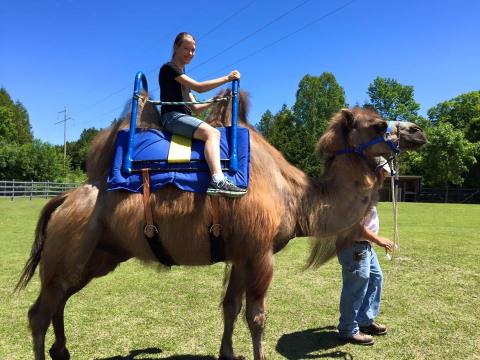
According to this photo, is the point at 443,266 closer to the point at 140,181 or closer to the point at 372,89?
the point at 140,181

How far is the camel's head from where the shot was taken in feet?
13.1

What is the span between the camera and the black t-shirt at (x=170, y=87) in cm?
383

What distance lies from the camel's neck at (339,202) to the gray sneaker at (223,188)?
858 mm

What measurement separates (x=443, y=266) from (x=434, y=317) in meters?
3.52

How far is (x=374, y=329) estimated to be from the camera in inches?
199

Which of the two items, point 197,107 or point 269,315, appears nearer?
point 197,107

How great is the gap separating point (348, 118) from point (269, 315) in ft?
9.75

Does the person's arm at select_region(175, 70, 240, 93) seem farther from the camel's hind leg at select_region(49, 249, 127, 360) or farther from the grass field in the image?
the grass field

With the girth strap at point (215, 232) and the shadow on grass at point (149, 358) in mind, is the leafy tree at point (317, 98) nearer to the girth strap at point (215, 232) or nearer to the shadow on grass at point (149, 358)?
the shadow on grass at point (149, 358)

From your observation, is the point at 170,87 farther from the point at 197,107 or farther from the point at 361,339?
the point at 361,339

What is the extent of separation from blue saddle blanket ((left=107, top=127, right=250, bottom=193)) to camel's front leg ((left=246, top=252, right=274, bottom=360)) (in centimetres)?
69

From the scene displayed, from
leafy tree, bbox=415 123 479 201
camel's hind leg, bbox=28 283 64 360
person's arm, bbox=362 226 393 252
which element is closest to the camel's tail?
camel's hind leg, bbox=28 283 64 360

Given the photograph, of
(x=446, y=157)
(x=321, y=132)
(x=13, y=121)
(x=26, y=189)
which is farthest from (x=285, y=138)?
(x=13, y=121)

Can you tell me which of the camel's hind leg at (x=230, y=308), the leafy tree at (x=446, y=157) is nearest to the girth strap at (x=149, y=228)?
the camel's hind leg at (x=230, y=308)
